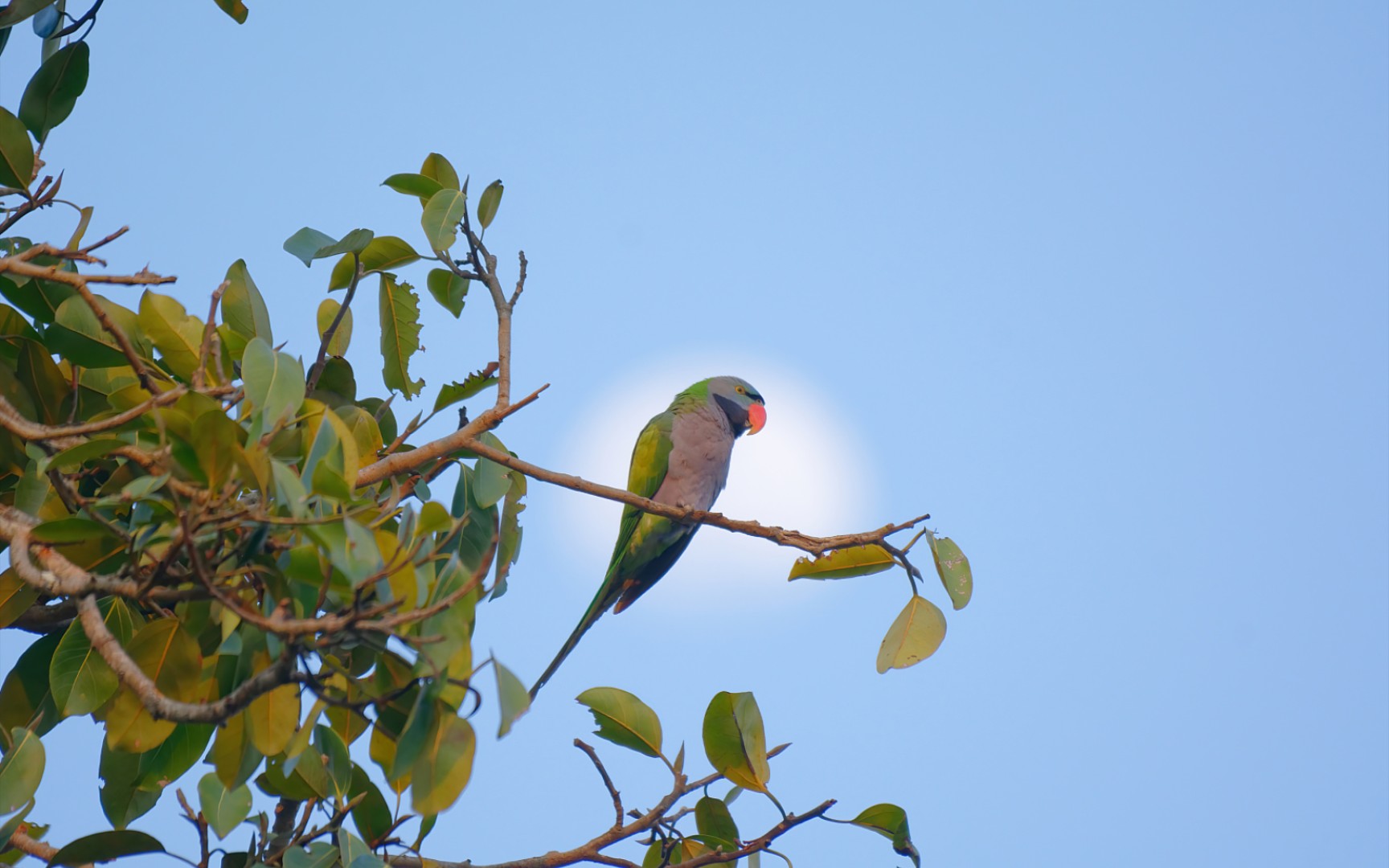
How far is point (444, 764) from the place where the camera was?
1319 mm

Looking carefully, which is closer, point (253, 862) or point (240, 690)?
point (240, 690)

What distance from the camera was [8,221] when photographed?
6.72 feet

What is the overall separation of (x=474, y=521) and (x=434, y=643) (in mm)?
1091

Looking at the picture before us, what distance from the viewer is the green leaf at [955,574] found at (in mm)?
2234

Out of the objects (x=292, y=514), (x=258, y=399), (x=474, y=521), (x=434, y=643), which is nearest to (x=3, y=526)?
(x=258, y=399)

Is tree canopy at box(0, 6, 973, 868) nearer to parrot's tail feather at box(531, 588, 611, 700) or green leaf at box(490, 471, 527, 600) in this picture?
green leaf at box(490, 471, 527, 600)

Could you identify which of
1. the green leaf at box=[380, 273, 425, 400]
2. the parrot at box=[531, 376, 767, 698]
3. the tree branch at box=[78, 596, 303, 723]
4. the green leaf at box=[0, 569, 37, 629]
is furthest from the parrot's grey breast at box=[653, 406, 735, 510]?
the tree branch at box=[78, 596, 303, 723]

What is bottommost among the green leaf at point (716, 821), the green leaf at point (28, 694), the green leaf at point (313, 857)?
the green leaf at point (313, 857)

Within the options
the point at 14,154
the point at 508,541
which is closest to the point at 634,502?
the point at 508,541

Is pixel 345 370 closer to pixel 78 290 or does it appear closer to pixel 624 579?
pixel 78 290

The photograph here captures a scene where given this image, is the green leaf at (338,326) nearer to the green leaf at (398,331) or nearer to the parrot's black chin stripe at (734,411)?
the green leaf at (398,331)

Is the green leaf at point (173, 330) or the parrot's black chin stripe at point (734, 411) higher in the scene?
the parrot's black chin stripe at point (734, 411)

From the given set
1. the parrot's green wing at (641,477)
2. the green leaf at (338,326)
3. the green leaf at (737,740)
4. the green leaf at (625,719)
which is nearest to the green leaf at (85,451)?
the green leaf at (338,326)

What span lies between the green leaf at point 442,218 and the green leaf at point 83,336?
60cm
